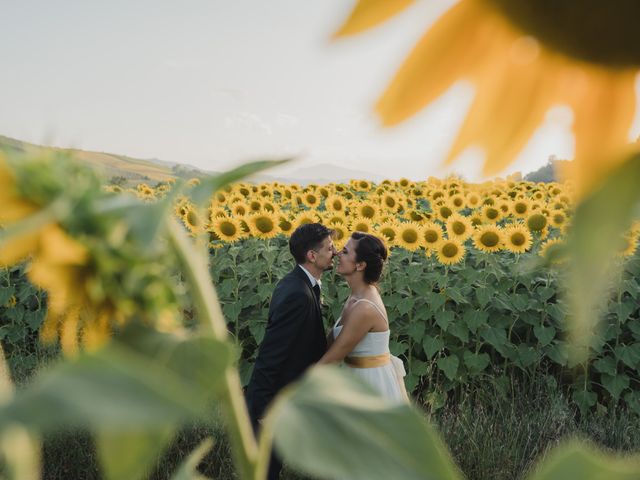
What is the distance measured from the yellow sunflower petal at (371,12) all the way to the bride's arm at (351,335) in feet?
10.4

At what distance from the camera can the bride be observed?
3.39 metres

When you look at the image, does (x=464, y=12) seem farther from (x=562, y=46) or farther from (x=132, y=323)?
(x=132, y=323)

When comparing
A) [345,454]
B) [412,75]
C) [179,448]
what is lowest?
[179,448]

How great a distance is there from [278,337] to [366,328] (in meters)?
0.46

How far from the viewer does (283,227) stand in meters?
4.80

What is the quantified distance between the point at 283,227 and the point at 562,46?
4.57 meters

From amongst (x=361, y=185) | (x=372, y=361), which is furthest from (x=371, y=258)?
(x=361, y=185)

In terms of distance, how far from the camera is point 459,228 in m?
4.48

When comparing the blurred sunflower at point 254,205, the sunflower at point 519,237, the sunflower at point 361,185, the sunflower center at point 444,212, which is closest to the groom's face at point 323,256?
the sunflower at point 519,237

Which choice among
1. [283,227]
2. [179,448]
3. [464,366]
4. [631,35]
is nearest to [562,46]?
[631,35]

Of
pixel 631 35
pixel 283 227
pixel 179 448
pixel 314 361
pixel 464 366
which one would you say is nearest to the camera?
pixel 631 35

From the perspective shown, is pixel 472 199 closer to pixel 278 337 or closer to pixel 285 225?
pixel 285 225

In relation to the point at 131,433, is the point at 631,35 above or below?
above

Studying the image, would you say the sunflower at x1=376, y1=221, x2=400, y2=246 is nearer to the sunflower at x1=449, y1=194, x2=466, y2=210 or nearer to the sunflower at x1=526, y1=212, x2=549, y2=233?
the sunflower at x1=526, y1=212, x2=549, y2=233
